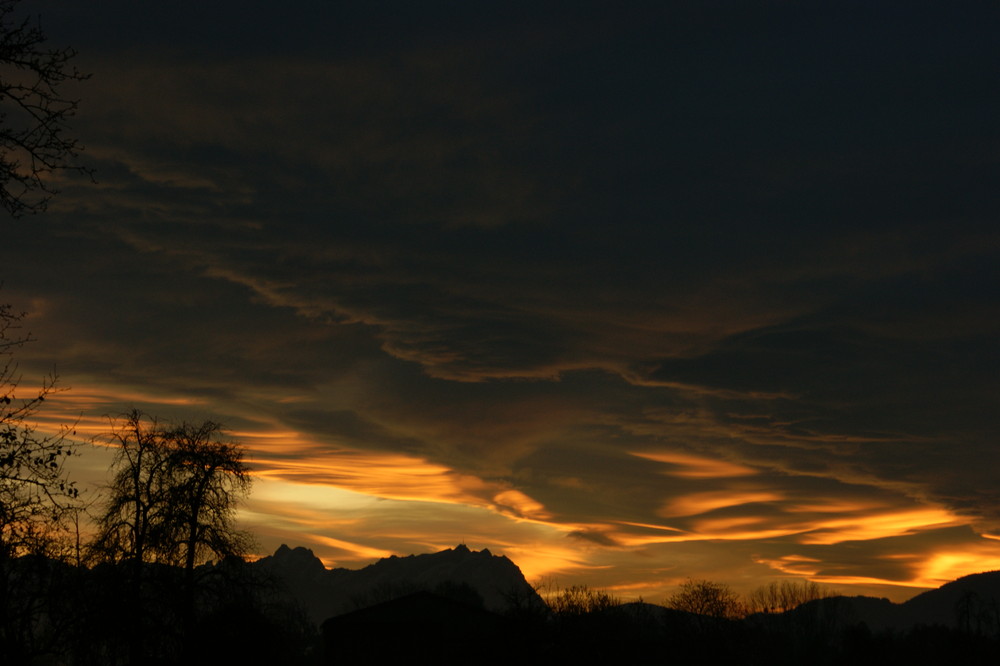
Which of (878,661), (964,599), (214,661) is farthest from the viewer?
(878,661)

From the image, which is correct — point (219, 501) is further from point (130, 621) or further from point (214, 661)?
point (130, 621)

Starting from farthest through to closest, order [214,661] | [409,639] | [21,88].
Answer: [409,639] → [214,661] → [21,88]

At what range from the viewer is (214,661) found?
38469mm

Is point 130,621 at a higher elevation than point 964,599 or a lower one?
lower

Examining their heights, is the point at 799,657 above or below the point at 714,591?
below

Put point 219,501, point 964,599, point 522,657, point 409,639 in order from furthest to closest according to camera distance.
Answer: point 964,599
point 409,639
point 219,501
point 522,657

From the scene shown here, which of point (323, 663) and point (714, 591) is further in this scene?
point (714, 591)

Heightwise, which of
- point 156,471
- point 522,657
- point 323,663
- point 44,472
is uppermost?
point 156,471

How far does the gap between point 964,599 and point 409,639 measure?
59.7 m

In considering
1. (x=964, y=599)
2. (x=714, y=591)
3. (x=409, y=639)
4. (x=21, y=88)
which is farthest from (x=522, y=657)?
(x=714, y=591)

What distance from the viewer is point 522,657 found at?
80.8 ft

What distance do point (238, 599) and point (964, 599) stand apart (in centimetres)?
8503

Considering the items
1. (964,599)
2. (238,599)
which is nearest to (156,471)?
(238,599)

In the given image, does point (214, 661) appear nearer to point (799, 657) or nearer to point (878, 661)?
point (878, 661)
